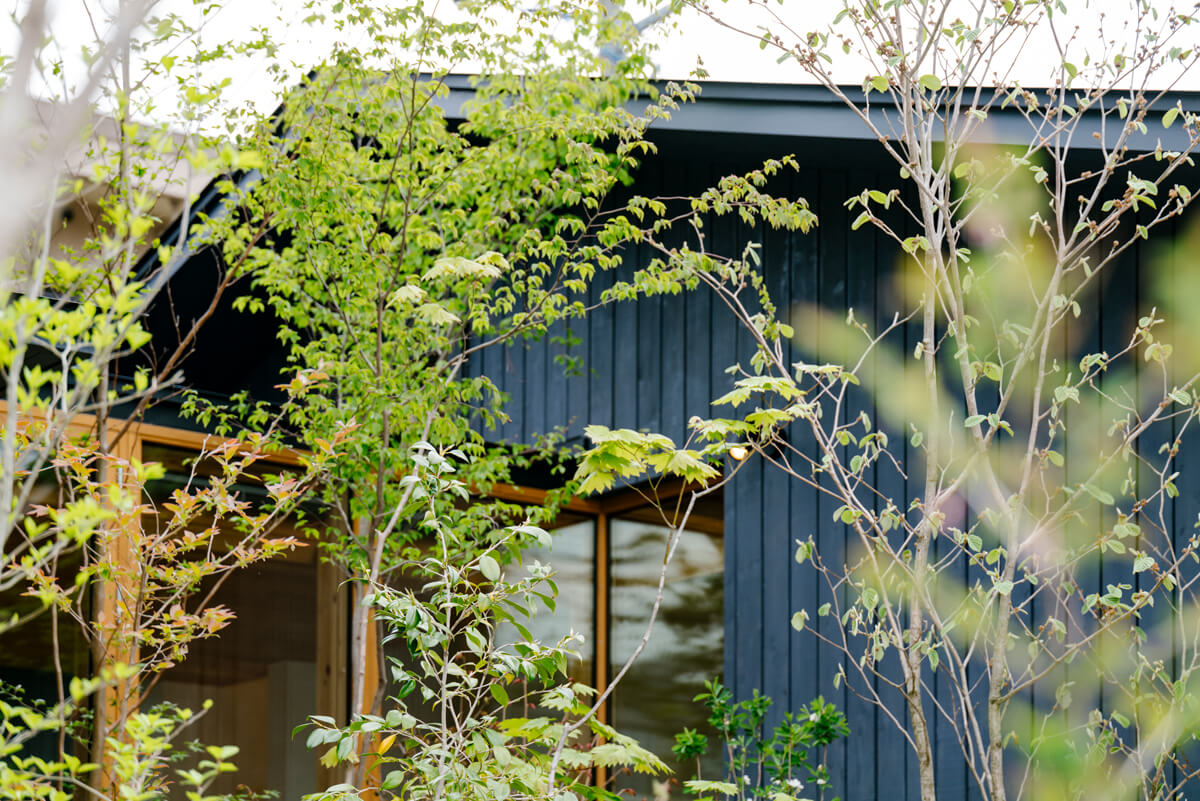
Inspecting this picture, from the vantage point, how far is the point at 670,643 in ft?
21.1

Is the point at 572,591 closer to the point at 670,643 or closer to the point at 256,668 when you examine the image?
the point at 670,643

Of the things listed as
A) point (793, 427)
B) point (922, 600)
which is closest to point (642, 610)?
point (793, 427)

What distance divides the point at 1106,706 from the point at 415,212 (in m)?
3.29

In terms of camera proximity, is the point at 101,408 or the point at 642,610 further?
the point at 642,610

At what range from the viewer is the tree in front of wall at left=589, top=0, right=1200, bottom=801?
3.40m

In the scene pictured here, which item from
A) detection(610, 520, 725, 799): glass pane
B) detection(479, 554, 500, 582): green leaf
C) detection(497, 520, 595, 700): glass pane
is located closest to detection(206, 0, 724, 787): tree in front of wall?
detection(610, 520, 725, 799): glass pane

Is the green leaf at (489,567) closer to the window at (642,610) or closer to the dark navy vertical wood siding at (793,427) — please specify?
the dark navy vertical wood siding at (793,427)

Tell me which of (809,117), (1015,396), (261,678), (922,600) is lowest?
(261,678)

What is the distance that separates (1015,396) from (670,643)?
245 cm

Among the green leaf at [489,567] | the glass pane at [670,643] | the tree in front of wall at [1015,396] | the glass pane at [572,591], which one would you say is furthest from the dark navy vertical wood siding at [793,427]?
the green leaf at [489,567]

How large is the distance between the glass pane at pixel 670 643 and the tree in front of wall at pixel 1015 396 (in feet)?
3.09

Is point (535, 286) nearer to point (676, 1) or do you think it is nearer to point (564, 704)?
point (676, 1)

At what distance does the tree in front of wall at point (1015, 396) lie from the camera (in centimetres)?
340

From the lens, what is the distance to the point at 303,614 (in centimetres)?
632
